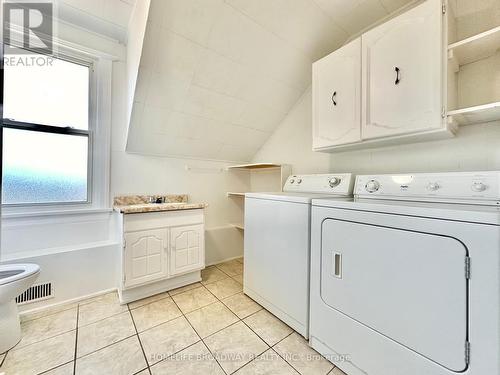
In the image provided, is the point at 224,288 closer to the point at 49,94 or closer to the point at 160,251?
the point at 160,251

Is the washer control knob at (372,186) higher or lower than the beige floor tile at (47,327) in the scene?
higher

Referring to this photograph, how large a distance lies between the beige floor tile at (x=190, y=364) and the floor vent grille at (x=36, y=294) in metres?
1.24

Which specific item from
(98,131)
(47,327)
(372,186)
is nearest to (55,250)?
(47,327)

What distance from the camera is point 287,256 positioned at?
1.48 m

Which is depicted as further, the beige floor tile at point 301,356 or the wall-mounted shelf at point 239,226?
the wall-mounted shelf at point 239,226

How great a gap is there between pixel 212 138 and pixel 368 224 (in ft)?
6.27

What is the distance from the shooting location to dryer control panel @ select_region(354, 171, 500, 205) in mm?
1007

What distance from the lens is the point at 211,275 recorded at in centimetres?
238

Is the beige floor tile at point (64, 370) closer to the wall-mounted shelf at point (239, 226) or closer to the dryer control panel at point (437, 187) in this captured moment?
the wall-mounted shelf at point (239, 226)

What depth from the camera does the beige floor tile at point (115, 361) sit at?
3.75 ft

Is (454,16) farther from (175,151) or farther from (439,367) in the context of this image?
(175,151)

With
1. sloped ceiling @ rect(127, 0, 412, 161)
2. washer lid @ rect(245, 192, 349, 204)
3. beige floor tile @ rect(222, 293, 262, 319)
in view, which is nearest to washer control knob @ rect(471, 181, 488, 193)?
washer lid @ rect(245, 192, 349, 204)

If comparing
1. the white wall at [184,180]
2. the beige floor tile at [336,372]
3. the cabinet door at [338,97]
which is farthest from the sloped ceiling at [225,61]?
the beige floor tile at [336,372]

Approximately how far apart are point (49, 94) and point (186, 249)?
6.17 feet
